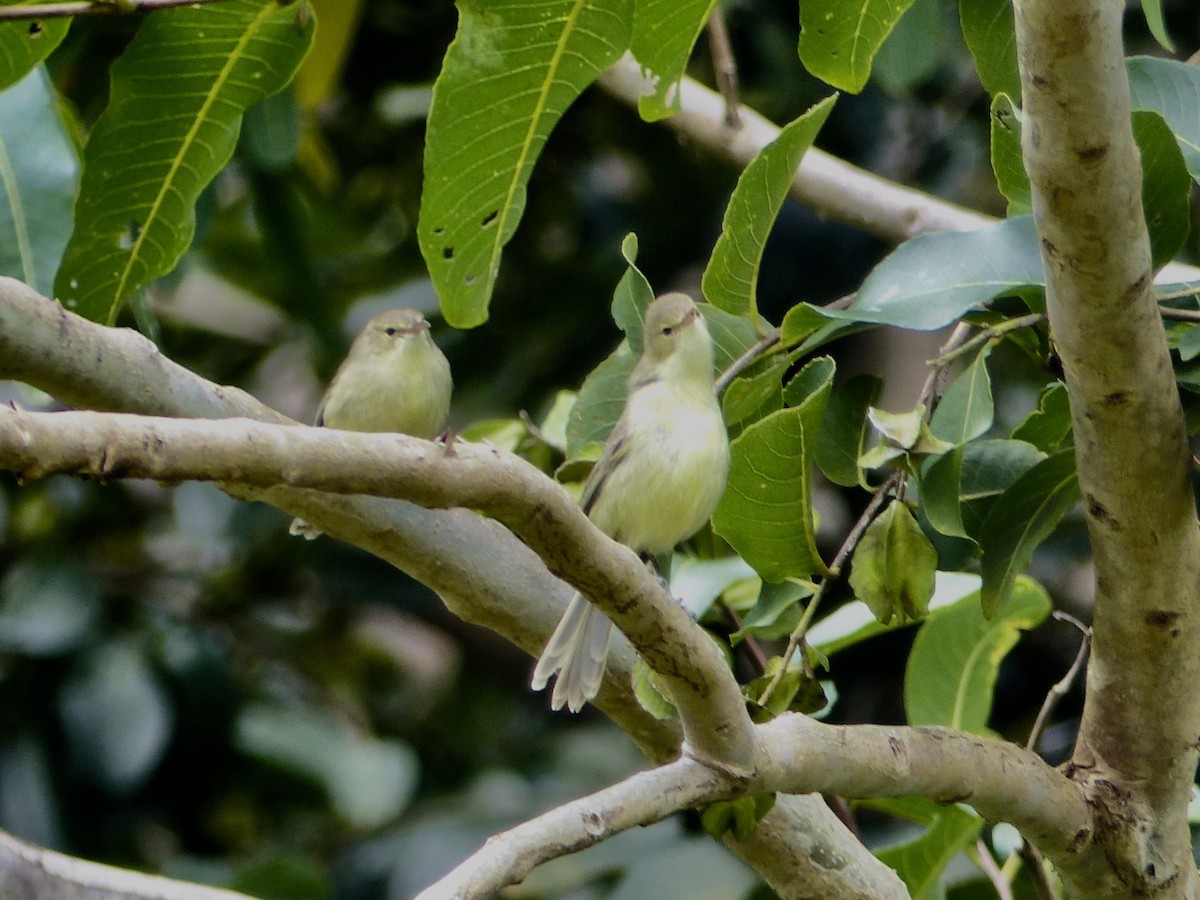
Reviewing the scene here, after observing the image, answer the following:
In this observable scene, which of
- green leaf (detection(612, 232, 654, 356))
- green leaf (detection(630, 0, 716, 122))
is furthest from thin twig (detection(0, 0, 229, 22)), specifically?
green leaf (detection(612, 232, 654, 356))

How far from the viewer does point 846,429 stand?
2076mm

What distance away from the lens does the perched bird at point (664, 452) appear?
105 inches

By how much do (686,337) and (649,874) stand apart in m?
1.48

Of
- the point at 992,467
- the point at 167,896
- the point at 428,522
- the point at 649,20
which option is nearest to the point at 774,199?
the point at 649,20

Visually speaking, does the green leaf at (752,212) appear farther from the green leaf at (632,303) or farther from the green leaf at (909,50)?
the green leaf at (909,50)

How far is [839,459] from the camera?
208 centimetres

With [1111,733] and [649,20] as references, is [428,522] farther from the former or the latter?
[1111,733]

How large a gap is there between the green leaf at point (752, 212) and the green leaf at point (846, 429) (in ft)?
0.71

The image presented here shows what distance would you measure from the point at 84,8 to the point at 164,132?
441 mm

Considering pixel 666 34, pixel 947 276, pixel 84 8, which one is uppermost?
pixel 84 8

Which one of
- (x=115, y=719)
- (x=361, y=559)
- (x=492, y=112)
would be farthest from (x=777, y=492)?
(x=361, y=559)

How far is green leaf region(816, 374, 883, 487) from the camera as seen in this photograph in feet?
6.76

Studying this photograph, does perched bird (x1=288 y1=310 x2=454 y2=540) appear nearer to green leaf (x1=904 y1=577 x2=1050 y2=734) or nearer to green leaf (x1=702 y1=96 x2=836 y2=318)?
green leaf (x1=904 y1=577 x2=1050 y2=734)

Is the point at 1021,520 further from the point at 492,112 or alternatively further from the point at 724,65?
the point at 724,65
